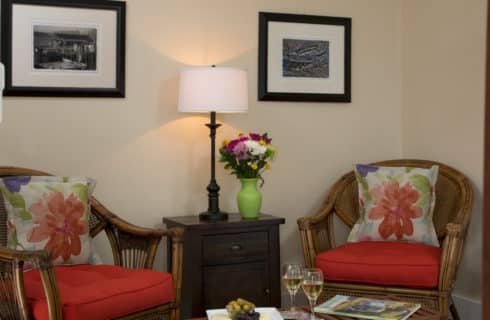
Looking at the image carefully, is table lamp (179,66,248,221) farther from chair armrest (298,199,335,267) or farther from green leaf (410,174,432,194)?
green leaf (410,174,432,194)

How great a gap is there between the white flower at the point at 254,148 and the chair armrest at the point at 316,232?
1.32 ft

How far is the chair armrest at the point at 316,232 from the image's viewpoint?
3.27 metres

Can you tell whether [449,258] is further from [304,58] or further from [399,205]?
[304,58]

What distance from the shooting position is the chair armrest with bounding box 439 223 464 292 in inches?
115

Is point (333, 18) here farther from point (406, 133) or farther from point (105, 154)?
point (105, 154)

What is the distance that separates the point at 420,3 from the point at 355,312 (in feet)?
7.87

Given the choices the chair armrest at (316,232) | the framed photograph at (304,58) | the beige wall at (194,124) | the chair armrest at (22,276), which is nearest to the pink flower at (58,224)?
the chair armrest at (22,276)

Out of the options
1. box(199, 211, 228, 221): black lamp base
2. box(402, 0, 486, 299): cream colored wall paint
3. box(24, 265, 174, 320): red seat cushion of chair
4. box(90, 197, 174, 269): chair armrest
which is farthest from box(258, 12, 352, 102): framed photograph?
box(24, 265, 174, 320): red seat cushion of chair

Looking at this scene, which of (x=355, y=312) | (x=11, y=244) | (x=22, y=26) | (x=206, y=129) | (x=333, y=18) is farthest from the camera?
(x=333, y=18)

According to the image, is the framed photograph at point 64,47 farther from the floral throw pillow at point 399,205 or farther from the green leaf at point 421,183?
the green leaf at point 421,183

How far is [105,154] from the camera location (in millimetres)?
3410

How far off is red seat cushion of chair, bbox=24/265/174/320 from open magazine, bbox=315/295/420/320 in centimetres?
72

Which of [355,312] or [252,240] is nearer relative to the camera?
[355,312]

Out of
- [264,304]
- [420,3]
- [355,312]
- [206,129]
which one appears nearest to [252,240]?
[264,304]
